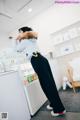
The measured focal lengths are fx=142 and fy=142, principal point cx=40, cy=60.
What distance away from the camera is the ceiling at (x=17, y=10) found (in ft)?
11.1

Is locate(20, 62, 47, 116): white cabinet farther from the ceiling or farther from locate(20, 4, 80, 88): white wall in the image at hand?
the ceiling

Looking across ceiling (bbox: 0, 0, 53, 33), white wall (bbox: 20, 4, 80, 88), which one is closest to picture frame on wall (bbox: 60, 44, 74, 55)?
white wall (bbox: 20, 4, 80, 88)

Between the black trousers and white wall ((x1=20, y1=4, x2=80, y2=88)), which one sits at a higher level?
white wall ((x1=20, y1=4, x2=80, y2=88))

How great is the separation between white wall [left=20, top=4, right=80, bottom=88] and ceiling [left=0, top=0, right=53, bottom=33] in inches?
8.4

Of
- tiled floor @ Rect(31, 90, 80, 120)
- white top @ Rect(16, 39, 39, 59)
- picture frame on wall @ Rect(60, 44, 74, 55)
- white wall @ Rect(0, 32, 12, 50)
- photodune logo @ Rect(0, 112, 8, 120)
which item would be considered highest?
white wall @ Rect(0, 32, 12, 50)

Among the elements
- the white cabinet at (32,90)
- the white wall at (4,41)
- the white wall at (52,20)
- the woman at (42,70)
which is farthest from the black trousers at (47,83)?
the white wall at (4,41)

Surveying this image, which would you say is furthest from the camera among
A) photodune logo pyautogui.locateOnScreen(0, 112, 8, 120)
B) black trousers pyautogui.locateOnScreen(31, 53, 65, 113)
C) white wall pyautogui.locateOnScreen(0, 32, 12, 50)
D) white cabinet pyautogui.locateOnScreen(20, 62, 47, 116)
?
white wall pyautogui.locateOnScreen(0, 32, 12, 50)

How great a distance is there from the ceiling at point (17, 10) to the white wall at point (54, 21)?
0.70 ft

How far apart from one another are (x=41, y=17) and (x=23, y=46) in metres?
2.39

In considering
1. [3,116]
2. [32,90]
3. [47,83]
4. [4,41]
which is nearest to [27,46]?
[47,83]

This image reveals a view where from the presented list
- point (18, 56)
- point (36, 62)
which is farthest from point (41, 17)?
point (36, 62)

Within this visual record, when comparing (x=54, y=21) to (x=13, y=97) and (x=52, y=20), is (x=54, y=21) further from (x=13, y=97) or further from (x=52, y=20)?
(x=13, y=97)

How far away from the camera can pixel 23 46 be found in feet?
7.45

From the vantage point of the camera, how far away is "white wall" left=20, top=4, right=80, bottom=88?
386 cm
